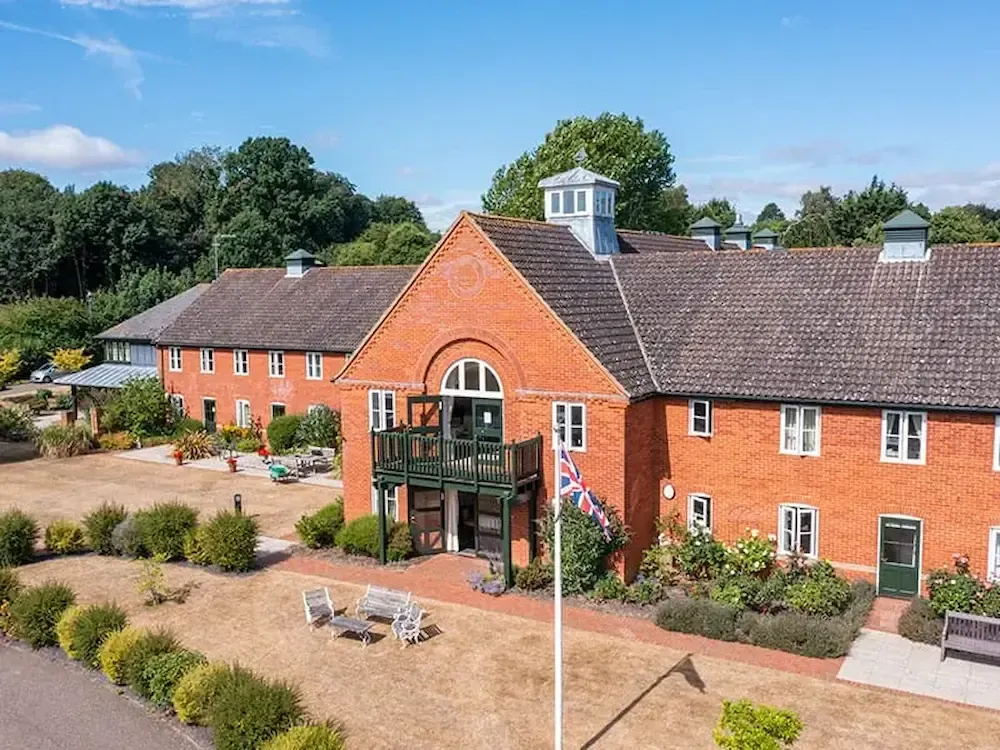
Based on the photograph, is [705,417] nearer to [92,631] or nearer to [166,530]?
[92,631]

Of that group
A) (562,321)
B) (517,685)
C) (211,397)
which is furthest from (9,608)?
(211,397)

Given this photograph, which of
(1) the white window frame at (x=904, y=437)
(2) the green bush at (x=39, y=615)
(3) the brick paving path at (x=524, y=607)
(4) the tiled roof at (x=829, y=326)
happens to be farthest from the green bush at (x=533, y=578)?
(2) the green bush at (x=39, y=615)

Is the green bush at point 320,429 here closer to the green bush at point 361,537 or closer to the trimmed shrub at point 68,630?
the green bush at point 361,537

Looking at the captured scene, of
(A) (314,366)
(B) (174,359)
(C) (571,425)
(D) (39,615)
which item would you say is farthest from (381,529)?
(B) (174,359)

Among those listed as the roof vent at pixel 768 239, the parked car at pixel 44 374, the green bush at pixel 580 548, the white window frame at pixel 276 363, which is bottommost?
the green bush at pixel 580 548

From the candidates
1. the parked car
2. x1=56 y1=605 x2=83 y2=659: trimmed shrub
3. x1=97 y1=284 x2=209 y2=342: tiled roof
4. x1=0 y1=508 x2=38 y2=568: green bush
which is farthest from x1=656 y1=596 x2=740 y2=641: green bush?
the parked car
